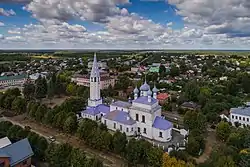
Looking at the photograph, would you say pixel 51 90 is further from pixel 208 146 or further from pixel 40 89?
pixel 208 146

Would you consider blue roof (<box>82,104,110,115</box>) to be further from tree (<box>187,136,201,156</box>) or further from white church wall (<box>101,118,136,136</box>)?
tree (<box>187,136,201,156</box>)

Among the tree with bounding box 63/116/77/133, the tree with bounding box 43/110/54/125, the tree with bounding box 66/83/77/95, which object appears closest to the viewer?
the tree with bounding box 63/116/77/133

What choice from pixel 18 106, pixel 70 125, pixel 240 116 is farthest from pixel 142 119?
pixel 18 106

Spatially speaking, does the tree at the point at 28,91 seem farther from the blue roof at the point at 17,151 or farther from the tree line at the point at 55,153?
the blue roof at the point at 17,151

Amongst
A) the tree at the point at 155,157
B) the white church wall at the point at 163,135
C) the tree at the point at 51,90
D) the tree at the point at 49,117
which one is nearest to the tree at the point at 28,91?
the tree at the point at 51,90

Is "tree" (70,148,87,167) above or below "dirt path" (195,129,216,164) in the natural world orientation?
above

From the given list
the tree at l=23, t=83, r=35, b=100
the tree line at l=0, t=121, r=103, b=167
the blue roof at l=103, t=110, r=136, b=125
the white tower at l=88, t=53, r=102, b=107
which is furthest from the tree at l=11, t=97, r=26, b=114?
the blue roof at l=103, t=110, r=136, b=125

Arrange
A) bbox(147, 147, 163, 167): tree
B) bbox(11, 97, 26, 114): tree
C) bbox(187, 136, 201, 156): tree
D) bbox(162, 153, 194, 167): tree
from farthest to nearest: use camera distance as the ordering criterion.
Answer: bbox(11, 97, 26, 114): tree
bbox(187, 136, 201, 156): tree
bbox(147, 147, 163, 167): tree
bbox(162, 153, 194, 167): tree
